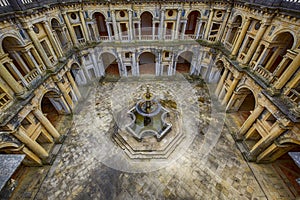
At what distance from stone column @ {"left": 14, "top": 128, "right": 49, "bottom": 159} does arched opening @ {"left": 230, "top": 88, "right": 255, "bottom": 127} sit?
2252cm

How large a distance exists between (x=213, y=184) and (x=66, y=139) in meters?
16.5

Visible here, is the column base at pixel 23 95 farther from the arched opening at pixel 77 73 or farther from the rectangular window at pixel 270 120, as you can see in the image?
the rectangular window at pixel 270 120

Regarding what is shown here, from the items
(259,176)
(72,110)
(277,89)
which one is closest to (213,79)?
(277,89)

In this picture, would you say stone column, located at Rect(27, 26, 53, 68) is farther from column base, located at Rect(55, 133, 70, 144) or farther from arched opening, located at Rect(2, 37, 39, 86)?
column base, located at Rect(55, 133, 70, 144)

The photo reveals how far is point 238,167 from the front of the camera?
14.2 meters

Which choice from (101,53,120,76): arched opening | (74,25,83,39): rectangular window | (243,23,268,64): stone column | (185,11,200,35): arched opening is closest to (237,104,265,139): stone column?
(243,23,268,64): stone column

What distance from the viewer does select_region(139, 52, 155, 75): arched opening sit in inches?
1124

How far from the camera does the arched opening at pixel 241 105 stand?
17797 millimetres

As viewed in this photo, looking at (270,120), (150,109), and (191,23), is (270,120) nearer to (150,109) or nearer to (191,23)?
(150,109)

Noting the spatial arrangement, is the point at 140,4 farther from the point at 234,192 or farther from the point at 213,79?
the point at 234,192

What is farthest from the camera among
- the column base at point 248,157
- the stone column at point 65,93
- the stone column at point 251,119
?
the stone column at point 65,93

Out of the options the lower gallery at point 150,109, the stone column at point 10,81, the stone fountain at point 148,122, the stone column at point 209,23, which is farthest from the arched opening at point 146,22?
the stone column at point 10,81

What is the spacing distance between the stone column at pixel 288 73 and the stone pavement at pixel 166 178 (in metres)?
7.57

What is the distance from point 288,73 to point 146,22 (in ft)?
69.5
